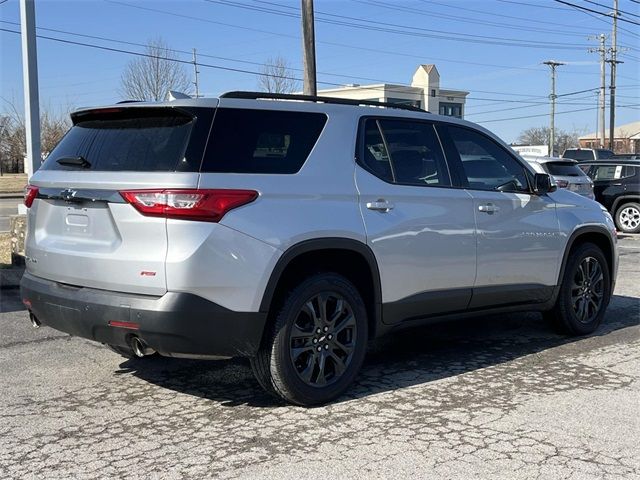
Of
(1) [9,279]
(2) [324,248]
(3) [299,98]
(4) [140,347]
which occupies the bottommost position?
(1) [9,279]

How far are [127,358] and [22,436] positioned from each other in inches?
62.6

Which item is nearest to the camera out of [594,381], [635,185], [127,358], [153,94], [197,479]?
[197,479]

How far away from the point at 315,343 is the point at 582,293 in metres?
3.18

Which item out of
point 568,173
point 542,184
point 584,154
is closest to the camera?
point 542,184

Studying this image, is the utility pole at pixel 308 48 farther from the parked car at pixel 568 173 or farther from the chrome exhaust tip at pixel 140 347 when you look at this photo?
the chrome exhaust tip at pixel 140 347

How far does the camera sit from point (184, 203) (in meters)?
3.96

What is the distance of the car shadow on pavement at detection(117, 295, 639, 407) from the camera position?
4949 millimetres

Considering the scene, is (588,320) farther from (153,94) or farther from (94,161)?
(153,94)

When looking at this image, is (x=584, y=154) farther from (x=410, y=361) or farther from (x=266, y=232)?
(x=266, y=232)

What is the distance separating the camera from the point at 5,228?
56.4 ft

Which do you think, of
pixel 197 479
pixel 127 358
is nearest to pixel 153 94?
pixel 127 358

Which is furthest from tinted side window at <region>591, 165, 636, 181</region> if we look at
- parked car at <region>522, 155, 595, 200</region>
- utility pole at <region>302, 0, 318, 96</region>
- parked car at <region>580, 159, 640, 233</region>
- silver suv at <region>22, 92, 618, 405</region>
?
silver suv at <region>22, 92, 618, 405</region>

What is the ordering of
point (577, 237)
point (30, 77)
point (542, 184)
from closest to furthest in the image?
point (542, 184)
point (577, 237)
point (30, 77)

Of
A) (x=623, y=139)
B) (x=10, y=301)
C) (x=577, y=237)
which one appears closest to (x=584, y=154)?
(x=577, y=237)
